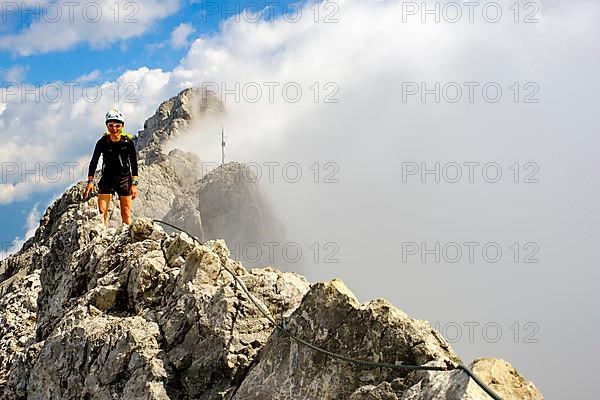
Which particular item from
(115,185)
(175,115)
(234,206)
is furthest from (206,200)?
(175,115)

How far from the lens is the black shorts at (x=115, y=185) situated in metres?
18.0

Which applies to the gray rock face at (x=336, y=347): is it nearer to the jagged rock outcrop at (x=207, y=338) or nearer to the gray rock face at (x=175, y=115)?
the jagged rock outcrop at (x=207, y=338)

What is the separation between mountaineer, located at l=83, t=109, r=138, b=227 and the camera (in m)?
17.3

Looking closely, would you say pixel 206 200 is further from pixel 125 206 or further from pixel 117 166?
pixel 117 166

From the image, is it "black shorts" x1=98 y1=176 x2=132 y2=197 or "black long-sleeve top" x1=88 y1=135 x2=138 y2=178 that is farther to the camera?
"black shorts" x1=98 y1=176 x2=132 y2=197

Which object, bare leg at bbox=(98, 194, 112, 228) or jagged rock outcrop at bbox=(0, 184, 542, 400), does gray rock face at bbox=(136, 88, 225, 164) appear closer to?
bare leg at bbox=(98, 194, 112, 228)

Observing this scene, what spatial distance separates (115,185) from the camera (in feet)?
59.2

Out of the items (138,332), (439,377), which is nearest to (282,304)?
(138,332)

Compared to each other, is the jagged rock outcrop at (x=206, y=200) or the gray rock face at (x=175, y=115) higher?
the gray rock face at (x=175, y=115)

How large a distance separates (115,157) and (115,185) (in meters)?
0.97

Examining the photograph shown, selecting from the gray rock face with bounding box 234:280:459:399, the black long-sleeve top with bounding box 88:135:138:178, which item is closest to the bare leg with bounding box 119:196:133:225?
the black long-sleeve top with bounding box 88:135:138:178

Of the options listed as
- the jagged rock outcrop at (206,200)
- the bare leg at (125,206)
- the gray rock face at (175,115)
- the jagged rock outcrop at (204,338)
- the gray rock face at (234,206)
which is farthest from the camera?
the gray rock face at (175,115)

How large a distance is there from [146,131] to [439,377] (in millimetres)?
118942

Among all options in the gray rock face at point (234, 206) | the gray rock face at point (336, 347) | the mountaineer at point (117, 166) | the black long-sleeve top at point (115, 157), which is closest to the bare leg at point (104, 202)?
the mountaineer at point (117, 166)
